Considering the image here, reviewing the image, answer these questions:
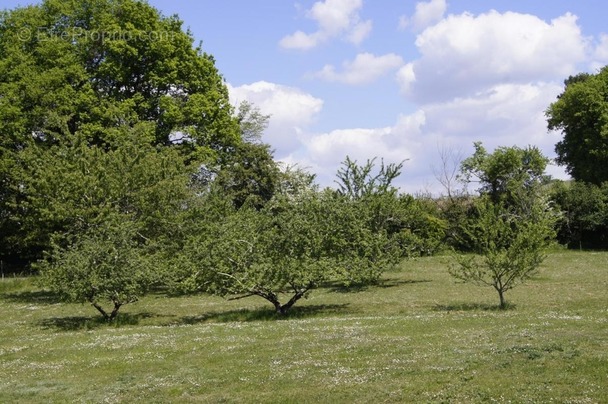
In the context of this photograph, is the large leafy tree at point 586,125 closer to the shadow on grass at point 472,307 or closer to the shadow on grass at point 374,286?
the shadow on grass at point 374,286

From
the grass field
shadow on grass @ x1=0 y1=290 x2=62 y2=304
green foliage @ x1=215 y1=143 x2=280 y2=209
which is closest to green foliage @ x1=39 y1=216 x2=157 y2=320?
the grass field

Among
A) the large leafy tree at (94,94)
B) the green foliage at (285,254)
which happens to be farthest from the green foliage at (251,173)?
the green foliage at (285,254)

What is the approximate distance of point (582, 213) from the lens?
6400cm

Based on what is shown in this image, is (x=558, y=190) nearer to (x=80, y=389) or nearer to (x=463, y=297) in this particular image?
(x=463, y=297)

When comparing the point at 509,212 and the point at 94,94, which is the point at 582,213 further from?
the point at 94,94

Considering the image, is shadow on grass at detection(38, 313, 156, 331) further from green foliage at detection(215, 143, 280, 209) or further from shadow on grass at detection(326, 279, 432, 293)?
green foliage at detection(215, 143, 280, 209)

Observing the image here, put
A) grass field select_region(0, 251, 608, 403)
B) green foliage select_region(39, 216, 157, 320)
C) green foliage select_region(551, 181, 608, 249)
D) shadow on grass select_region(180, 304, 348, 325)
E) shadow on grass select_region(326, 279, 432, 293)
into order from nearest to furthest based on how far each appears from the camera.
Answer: grass field select_region(0, 251, 608, 403) < green foliage select_region(39, 216, 157, 320) < shadow on grass select_region(180, 304, 348, 325) < shadow on grass select_region(326, 279, 432, 293) < green foliage select_region(551, 181, 608, 249)

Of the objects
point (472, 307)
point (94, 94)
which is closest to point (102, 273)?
point (472, 307)

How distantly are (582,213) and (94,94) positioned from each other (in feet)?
153

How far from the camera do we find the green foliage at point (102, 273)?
30672 millimetres

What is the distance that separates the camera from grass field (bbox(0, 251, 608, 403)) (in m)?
15.3

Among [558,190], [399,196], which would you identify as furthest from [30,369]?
[558,190]

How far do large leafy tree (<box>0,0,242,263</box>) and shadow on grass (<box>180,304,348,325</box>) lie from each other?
12055 millimetres

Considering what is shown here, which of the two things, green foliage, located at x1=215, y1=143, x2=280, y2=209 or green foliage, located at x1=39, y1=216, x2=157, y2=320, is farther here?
green foliage, located at x1=215, y1=143, x2=280, y2=209
